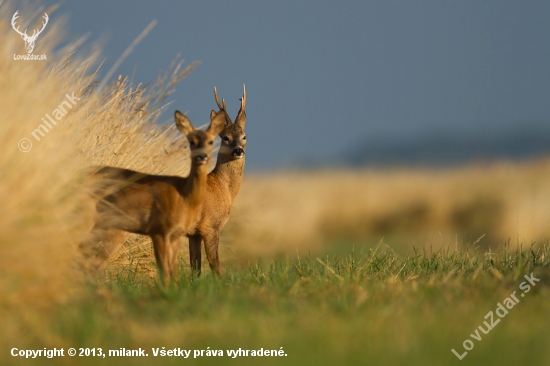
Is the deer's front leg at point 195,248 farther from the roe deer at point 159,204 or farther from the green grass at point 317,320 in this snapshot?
the green grass at point 317,320

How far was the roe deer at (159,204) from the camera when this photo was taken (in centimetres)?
653

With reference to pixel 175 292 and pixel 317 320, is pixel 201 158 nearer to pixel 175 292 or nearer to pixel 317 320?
pixel 175 292

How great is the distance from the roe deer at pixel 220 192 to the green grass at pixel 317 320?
1.25m

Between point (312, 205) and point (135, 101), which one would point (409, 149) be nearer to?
point (312, 205)

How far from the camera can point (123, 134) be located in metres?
8.61

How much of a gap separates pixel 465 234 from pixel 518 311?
14862 millimetres

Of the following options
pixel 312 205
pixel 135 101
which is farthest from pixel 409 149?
pixel 135 101

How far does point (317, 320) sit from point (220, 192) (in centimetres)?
328

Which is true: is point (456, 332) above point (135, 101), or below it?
below

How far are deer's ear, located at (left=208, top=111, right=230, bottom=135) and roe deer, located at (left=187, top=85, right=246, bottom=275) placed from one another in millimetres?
509

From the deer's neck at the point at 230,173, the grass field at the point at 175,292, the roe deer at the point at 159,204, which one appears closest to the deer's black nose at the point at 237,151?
the deer's neck at the point at 230,173

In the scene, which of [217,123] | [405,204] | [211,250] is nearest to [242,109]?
[217,123]

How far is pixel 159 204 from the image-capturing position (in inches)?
259

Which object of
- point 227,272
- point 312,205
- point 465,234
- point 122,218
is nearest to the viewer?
point 122,218
